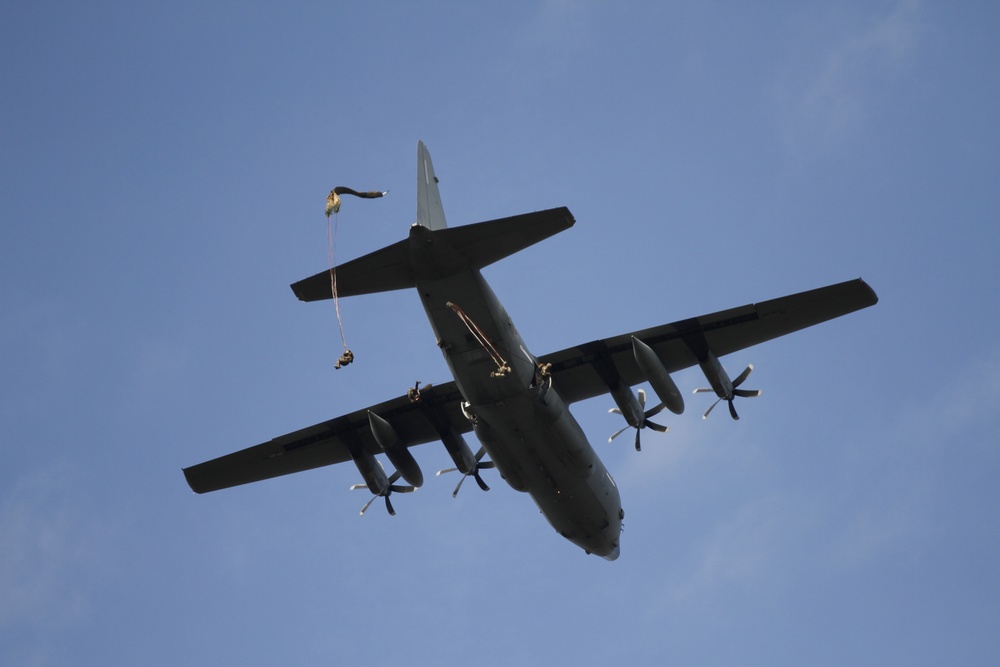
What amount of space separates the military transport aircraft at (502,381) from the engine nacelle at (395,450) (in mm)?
47

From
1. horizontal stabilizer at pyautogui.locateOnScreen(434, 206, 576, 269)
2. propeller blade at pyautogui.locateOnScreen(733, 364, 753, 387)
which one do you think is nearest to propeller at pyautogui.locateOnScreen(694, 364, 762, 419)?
propeller blade at pyautogui.locateOnScreen(733, 364, 753, 387)

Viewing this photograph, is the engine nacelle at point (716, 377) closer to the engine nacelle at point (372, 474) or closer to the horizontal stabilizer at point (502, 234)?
the horizontal stabilizer at point (502, 234)

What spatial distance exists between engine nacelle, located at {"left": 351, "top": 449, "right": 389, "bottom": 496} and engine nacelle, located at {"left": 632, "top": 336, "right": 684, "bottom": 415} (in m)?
9.89

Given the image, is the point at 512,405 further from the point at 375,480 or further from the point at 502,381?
the point at 375,480

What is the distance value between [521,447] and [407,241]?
7697 mm

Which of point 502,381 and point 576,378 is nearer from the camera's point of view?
point 502,381

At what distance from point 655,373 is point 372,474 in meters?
10.5

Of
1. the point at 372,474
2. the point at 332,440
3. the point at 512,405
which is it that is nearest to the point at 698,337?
the point at 512,405

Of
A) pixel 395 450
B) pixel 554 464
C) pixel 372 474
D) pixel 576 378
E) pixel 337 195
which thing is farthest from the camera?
pixel 372 474

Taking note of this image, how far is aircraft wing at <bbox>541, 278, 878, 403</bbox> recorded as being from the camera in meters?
31.0

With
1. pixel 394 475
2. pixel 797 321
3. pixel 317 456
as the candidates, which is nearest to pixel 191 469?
pixel 317 456

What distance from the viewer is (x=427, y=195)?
A: 3075cm

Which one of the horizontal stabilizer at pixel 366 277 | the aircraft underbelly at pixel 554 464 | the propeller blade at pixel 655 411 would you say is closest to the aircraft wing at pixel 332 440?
the aircraft underbelly at pixel 554 464

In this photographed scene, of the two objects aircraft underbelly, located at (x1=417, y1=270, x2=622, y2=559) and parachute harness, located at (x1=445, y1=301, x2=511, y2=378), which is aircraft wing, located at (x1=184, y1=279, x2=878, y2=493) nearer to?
aircraft underbelly, located at (x1=417, y1=270, x2=622, y2=559)
